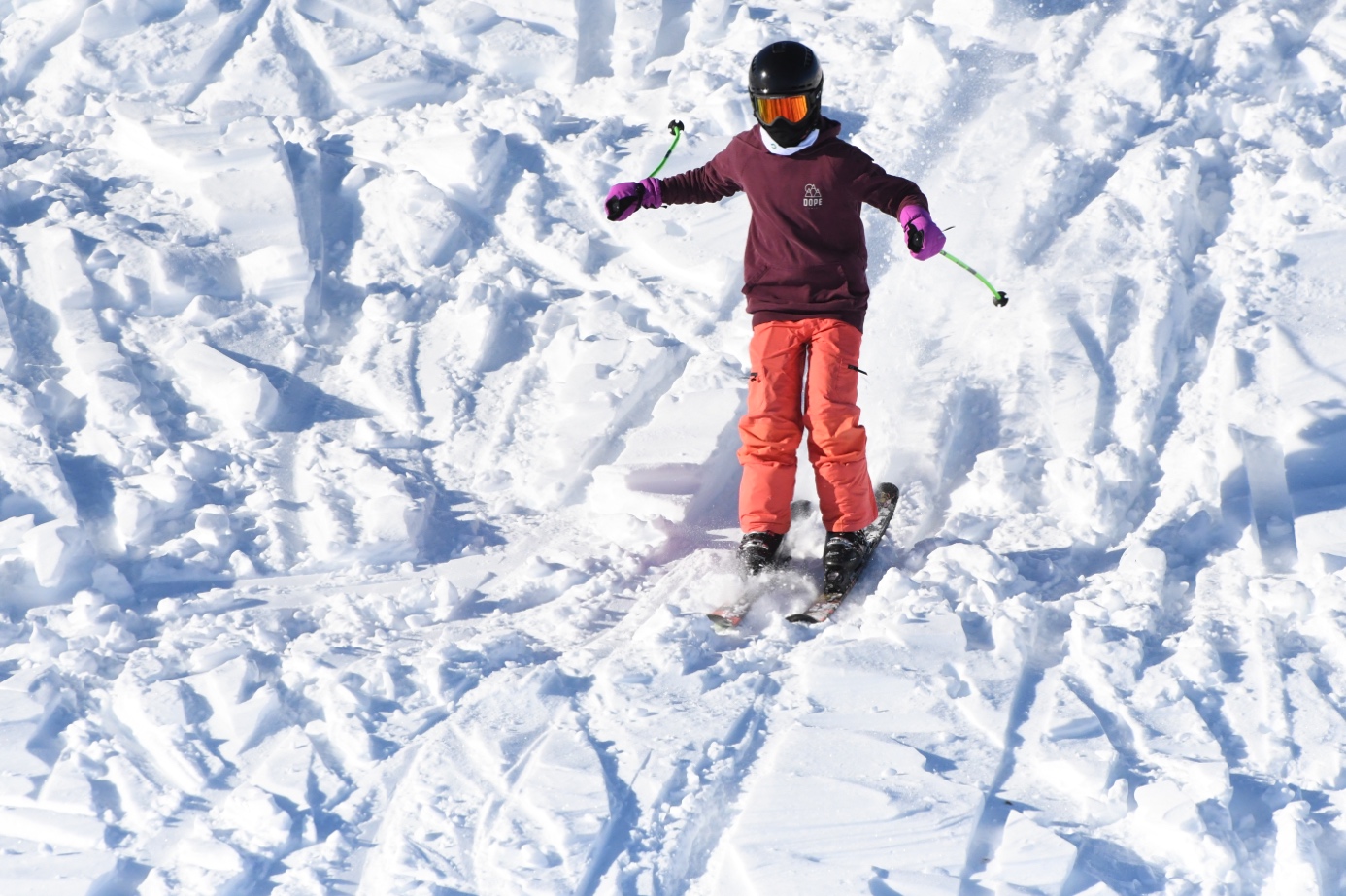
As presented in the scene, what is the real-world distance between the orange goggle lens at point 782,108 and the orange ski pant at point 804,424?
68 centimetres

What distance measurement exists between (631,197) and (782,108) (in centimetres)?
65

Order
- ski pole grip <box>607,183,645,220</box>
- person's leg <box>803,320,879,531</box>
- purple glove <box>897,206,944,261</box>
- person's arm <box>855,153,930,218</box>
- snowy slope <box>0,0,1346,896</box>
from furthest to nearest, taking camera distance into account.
A: 1. ski pole grip <box>607,183,645,220</box>
2. person's leg <box>803,320,879,531</box>
3. person's arm <box>855,153,930,218</box>
4. purple glove <box>897,206,944,261</box>
5. snowy slope <box>0,0,1346,896</box>

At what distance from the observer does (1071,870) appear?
2701 millimetres

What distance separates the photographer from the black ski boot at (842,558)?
3.92 m

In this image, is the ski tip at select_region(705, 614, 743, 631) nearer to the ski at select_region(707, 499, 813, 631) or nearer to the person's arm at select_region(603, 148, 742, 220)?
the ski at select_region(707, 499, 813, 631)

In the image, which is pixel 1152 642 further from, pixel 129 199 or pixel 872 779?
pixel 129 199

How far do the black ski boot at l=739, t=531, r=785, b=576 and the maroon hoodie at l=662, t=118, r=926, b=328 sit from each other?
0.75 metres

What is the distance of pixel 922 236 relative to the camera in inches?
147

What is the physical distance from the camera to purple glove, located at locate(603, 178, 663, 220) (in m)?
4.17

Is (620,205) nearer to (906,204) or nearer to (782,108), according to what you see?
(782,108)

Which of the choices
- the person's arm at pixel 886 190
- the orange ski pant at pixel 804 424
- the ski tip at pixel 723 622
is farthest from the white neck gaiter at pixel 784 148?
the ski tip at pixel 723 622

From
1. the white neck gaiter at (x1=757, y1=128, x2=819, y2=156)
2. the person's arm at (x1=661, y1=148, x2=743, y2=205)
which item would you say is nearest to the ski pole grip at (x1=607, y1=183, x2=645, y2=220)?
the person's arm at (x1=661, y1=148, x2=743, y2=205)

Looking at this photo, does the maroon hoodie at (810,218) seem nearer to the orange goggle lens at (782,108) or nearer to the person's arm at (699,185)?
the person's arm at (699,185)

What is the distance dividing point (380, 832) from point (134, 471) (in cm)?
217
